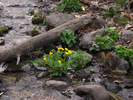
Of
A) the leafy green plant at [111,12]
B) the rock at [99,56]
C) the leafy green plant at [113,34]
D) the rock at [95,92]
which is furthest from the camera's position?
the leafy green plant at [111,12]

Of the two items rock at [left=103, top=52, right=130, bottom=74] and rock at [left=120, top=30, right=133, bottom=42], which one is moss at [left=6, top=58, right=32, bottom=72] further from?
rock at [left=120, top=30, right=133, bottom=42]

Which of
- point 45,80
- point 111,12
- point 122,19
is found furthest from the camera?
point 111,12

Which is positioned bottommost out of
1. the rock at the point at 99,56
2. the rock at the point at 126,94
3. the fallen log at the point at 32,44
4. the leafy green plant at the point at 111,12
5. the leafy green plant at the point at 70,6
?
the rock at the point at 126,94

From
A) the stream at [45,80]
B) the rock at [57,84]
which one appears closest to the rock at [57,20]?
the stream at [45,80]

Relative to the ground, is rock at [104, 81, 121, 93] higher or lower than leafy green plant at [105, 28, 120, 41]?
lower

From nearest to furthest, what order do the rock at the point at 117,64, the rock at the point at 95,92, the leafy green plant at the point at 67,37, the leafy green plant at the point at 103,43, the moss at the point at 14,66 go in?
1. the rock at the point at 95,92
2. the moss at the point at 14,66
3. the rock at the point at 117,64
4. the leafy green plant at the point at 103,43
5. the leafy green plant at the point at 67,37

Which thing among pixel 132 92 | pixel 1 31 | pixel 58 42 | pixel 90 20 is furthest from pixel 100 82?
pixel 1 31

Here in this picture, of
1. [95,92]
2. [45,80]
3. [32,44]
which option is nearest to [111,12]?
[32,44]

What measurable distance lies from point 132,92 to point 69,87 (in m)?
1.44

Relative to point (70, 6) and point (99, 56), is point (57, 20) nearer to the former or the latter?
point (99, 56)

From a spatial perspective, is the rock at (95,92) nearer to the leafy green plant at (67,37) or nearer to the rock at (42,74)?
the rock at (42,74)

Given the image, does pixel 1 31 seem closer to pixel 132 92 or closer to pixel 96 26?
pixel 96 26

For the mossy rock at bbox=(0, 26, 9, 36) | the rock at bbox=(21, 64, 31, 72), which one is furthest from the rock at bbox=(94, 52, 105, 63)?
the mossy rock at bbox=(0, 26, 9, 36)

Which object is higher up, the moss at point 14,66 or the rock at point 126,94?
the moss at point 14,66
